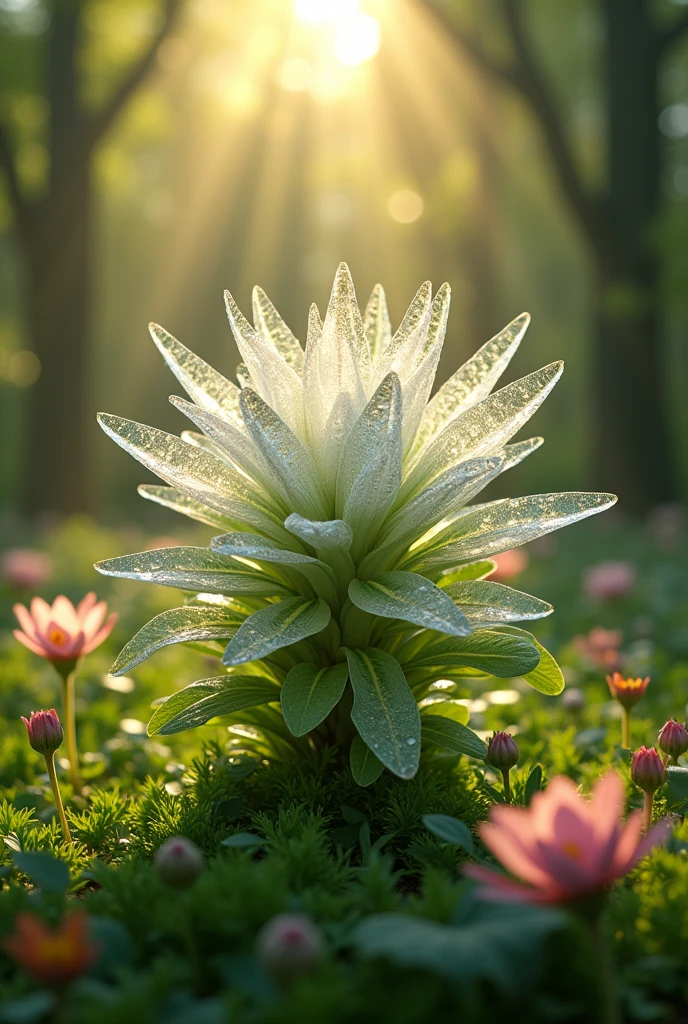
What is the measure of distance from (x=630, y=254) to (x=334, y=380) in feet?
28.1

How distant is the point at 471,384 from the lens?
73.9 inches

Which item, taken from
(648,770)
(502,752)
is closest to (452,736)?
(502,752)

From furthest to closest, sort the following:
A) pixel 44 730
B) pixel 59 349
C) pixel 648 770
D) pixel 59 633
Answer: pixel 59 349 < pixel 59 633 < pixel 44 730 < pixel 648 770

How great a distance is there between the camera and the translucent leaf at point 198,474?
167cm

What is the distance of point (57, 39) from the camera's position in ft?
30.7

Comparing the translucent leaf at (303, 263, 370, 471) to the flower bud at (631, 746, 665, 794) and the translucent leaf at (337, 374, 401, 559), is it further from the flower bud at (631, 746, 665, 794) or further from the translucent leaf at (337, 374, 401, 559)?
the flower bud at (631, 746, 665, 794)

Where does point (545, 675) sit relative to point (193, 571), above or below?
below

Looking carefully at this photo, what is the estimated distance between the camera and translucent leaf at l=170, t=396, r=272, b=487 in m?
1.64

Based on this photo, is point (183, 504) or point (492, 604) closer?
point (492, 604)

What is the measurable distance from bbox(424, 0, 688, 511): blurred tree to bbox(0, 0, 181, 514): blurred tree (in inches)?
150

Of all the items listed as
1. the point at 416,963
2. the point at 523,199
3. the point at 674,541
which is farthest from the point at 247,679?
the point at 523,199

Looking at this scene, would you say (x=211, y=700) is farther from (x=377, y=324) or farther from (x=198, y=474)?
(x=377, y=324)

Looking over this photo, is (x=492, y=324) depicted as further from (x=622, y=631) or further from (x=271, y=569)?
(x=271, y=569)

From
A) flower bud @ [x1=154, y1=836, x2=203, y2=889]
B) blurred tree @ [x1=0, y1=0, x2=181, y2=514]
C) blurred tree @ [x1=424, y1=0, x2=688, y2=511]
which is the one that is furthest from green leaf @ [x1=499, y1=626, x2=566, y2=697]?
blurred tree @ [x1=0, y1=0, x2=181, y2=514]
